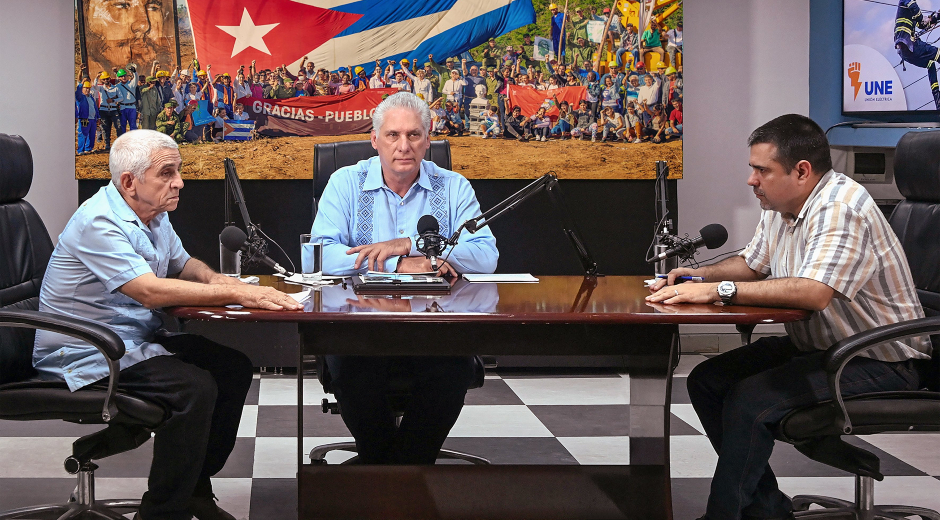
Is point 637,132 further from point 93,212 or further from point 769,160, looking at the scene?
point 93,212

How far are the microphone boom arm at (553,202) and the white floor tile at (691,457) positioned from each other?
795mm

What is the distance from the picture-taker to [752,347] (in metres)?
2.45

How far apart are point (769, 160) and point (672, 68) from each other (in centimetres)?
232

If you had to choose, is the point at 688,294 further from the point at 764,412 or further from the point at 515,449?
the point at 515,449

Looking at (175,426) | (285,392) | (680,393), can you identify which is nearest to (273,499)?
(175,426)

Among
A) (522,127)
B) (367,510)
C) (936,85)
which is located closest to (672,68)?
(522,127)

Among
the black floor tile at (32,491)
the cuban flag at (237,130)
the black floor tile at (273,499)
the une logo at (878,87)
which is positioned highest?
the une logo at (878,87)

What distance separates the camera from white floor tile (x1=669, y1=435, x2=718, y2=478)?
115 inches

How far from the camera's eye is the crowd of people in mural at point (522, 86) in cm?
435

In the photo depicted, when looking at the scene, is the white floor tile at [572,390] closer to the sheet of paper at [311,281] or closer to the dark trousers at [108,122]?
the sheet of paper at [311,281]

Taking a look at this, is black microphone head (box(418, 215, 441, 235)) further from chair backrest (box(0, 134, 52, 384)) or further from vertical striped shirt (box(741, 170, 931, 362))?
chair backrest (box(0, 134, 52, 384))

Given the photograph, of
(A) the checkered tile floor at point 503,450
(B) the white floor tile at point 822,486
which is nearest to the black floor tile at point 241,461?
(A) the checkered tile floor at point 503,450

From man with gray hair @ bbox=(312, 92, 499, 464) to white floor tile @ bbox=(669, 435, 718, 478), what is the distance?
0.85m

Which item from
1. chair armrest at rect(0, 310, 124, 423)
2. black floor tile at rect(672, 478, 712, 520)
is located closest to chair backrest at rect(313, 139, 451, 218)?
chair armrest at rect(0, 310, 124, 423)
